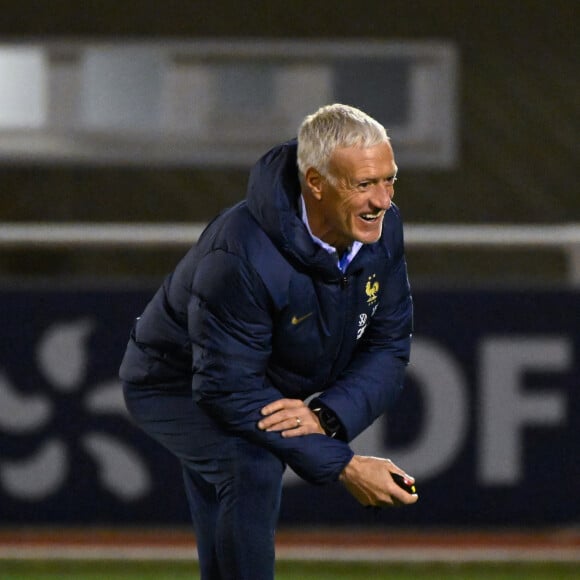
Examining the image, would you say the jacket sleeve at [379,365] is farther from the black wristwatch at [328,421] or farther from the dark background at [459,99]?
the dark background at [459,99]

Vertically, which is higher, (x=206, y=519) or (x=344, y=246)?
(x=344, y=246)

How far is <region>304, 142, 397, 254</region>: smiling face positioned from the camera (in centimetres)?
409

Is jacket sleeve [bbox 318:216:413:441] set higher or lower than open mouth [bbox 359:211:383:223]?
lower

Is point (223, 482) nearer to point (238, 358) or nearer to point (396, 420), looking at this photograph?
point (238, 358)

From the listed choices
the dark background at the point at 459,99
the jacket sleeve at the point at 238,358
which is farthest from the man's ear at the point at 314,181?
the dark background at the point at 459,99

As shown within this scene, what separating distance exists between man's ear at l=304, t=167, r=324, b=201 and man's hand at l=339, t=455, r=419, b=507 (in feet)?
2.35

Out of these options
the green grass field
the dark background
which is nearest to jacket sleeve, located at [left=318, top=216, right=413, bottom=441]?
the green grass field

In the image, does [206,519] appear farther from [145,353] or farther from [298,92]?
[298,92]

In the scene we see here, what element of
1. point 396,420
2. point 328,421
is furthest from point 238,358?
point 396,420

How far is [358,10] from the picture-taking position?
9.44 metres

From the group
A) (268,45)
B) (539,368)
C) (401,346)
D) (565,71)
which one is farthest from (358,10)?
(401,346)

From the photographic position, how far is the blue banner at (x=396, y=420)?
7.11 meters

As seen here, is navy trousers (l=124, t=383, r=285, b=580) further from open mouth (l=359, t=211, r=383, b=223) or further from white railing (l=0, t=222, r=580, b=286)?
white railing (l=0, t=222, r=580, b=286)

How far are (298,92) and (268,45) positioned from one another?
317mm
